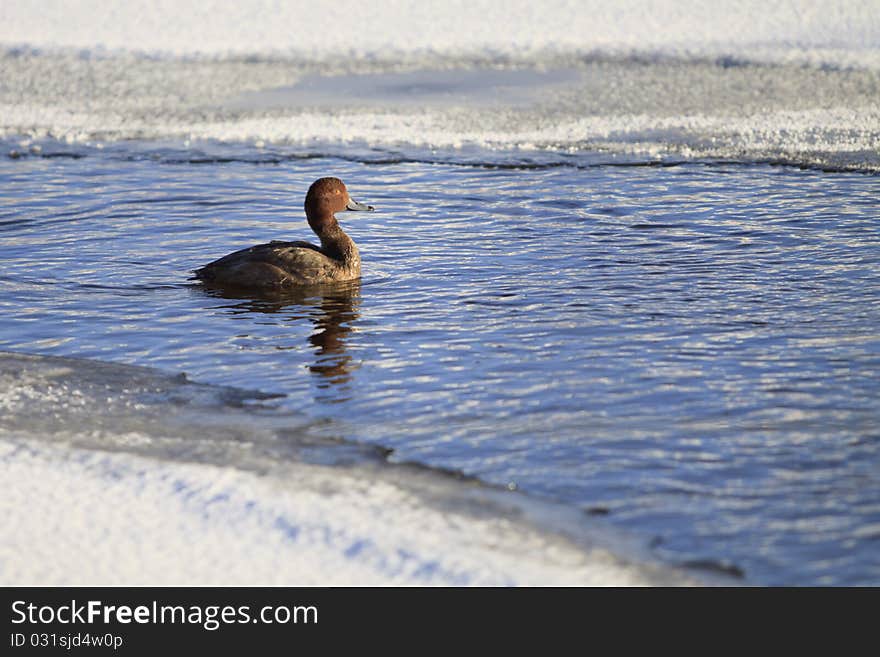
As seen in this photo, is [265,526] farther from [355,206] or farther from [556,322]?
[355,206]

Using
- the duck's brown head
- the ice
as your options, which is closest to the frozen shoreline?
the duck's brown head

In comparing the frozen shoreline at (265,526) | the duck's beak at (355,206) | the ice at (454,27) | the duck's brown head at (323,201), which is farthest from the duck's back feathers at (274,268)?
the ice at (454,27)

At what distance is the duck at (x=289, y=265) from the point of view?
9211 mm

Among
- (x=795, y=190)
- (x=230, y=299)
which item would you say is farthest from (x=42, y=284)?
(x=795, y=190)

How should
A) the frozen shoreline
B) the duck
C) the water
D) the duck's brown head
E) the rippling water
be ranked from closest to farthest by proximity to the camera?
the frozen shoreline < the rippling water < the water < the duck < the duck's brown head

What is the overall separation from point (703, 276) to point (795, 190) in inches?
124

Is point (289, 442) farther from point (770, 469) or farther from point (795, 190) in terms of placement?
point (795, 190)

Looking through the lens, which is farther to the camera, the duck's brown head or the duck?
the duck's brown head

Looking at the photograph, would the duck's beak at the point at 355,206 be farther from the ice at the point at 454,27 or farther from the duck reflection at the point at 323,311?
the ice at the point at 454,27

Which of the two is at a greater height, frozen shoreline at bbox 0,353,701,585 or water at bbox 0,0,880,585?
water at bbox 0,0,880,585

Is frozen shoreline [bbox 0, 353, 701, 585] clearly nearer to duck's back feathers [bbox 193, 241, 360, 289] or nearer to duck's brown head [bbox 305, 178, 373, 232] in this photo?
duck's back feathers [bbox 193, 241, 360, 289]

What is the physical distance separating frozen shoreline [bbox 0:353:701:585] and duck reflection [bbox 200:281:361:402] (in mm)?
1347

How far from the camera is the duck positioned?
30.2 ft

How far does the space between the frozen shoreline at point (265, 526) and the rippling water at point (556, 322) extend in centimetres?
33
